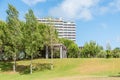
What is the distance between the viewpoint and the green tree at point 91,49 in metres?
113

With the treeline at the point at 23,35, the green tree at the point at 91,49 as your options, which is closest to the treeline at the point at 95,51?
the green tree at the point at 91,49

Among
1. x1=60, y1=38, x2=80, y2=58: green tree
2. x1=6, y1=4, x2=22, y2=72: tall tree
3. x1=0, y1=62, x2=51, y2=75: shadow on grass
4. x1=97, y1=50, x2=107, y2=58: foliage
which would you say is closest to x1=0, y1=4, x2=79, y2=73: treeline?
x1=6, y1=4, x2=22, y2=72: tall tree

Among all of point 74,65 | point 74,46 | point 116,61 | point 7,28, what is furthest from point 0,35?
point 74,46

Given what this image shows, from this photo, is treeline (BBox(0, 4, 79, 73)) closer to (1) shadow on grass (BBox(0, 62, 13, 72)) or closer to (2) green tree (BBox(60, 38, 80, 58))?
(1) shadow on grass (BBox(0, 62, 13, 72))

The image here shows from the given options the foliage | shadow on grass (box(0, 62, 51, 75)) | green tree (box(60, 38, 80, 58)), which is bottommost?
shadow on grass (box(0, 62, 51, 75))

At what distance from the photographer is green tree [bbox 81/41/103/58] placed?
113 metres

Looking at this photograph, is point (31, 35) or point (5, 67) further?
point (5, 67)

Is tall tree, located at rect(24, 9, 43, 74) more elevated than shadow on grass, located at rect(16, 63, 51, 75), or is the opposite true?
tall tree, located at rect(24, 9, 43, 74)

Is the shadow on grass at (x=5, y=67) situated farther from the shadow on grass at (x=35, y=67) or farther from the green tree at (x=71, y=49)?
the green tree at (x=71, y=49)

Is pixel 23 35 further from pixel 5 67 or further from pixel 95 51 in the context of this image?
pixel 95 51

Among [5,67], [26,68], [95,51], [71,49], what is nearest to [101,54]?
[95,51]

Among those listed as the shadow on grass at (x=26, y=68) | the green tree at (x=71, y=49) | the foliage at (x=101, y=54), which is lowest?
the shadow on grass at (x=26, y=68)

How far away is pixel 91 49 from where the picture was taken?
11431 centimetres

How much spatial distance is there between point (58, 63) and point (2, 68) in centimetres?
1081
